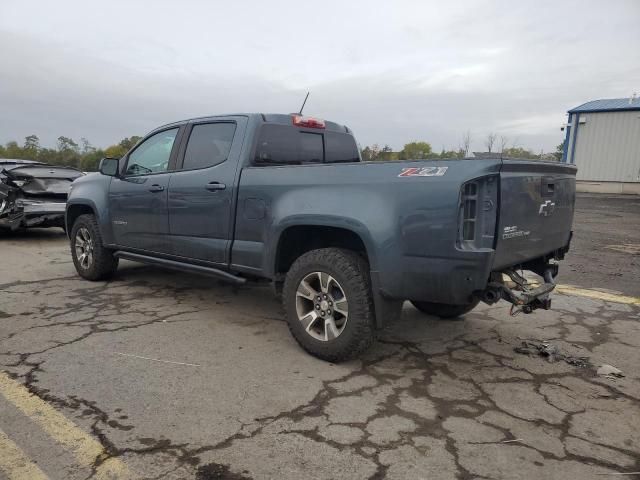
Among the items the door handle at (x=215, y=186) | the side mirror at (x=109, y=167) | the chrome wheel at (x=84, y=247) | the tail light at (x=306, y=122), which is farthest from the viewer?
the chrome wheel at (x=84, y=247)

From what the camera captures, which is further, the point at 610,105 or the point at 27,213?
the point at 610,105

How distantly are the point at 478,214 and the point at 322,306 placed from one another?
1.32m

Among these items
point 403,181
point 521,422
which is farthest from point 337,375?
point 403,181

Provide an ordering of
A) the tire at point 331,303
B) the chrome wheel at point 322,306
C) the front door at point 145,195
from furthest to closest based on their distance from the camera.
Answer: the front door at point 145,195 < the chrome wheel at point 322,306 < the tire at point 331,303

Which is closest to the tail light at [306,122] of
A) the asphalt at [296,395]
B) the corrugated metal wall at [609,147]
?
the asphalt at [296,395]

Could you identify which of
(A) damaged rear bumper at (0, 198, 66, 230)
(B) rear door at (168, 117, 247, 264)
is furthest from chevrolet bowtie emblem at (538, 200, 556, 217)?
(A) damaged rear bumper at (0, 198, 66, 230)

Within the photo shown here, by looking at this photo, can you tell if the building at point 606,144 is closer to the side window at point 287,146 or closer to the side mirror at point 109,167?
the side window at point 287,146

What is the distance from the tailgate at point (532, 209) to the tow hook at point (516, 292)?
0.40ft

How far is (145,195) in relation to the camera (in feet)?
16.6

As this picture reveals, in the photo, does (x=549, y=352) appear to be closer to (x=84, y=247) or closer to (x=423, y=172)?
(x=423, y=172)

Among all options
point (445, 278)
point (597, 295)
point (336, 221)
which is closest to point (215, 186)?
point (336, 221)

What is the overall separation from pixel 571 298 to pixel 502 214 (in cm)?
317

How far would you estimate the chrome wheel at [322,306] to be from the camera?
353 centimetres

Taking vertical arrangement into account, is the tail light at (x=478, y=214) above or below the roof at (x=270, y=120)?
below
